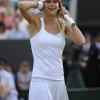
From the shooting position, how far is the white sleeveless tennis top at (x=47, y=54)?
7.83 meters

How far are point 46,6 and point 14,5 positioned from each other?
833cm

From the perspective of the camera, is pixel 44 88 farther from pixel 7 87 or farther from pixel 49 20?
pixel 7 87

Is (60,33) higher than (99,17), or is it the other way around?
(60,33)

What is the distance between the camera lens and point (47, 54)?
7844 mm

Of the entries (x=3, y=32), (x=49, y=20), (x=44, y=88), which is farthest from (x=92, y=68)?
(x=44, y=88)

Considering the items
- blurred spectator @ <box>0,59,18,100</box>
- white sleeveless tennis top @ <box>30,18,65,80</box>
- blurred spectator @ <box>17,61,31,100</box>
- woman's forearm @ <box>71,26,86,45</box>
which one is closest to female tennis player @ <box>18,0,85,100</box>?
white sleeveless tennis top @ <box>30,18,65,80</box>

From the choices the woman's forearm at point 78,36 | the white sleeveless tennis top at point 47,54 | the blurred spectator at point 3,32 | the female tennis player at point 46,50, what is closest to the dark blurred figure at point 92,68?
the blurred spectator at point 3,32

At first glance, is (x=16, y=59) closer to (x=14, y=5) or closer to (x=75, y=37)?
(x=14, y=5)

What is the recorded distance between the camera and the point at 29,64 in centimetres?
1400

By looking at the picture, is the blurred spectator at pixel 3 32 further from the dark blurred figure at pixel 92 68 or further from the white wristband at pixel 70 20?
the white wristband at pixel 70 20

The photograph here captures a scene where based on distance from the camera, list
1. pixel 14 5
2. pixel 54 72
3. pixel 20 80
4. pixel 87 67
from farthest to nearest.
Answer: pixel 14 5 → pixel 87 67 → pixel 20 80 → pixel 54 72

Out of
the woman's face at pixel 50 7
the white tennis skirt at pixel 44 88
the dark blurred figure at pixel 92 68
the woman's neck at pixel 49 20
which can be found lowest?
the dark blurred figure at pixel 92 68

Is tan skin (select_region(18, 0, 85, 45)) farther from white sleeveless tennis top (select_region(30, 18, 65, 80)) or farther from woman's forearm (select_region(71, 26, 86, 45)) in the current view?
white sleeveless tennis top (select_region(30, 18, 65, 80))

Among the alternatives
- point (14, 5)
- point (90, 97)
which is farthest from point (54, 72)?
point (14, 5)
